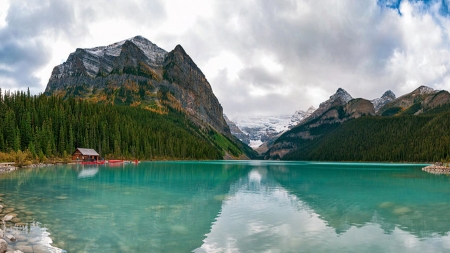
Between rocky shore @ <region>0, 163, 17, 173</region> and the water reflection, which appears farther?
rocky shore @ <region>0, 163, 17, 173</region>

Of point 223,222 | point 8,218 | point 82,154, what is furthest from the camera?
point 82,154

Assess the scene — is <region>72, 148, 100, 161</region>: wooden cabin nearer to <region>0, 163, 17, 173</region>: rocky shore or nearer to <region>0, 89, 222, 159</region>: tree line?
<region>0, 89, 222, 159</region>: tree line

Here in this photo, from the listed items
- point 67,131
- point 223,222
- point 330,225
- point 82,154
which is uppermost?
point 67,131

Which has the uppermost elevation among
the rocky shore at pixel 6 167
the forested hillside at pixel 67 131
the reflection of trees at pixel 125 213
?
the forested hillside at pixel 67 131

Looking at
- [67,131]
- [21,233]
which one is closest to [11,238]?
[21,233]

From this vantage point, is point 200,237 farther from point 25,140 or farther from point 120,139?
point 120,139

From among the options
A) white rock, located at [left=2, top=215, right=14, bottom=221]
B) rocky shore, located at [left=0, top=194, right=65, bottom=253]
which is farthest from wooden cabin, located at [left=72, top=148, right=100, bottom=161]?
white rock, located at [left=2, top=215, right=14, bottom=221]

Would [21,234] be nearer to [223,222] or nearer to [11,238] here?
[11,238]

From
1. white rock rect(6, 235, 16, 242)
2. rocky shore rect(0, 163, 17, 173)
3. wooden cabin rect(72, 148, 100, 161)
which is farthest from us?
wooden cabin rect(72, 148, 100, 161)

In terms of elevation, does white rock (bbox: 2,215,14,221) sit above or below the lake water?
above

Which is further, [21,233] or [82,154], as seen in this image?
[82,154]

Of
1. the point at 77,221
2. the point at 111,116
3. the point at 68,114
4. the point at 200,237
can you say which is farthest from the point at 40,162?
the point at 200,237

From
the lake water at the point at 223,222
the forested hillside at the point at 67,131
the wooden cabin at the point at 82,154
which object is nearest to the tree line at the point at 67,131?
the forested hillside at the point at 67,131

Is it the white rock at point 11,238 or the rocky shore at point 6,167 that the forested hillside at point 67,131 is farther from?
the white rock at point 11,238
